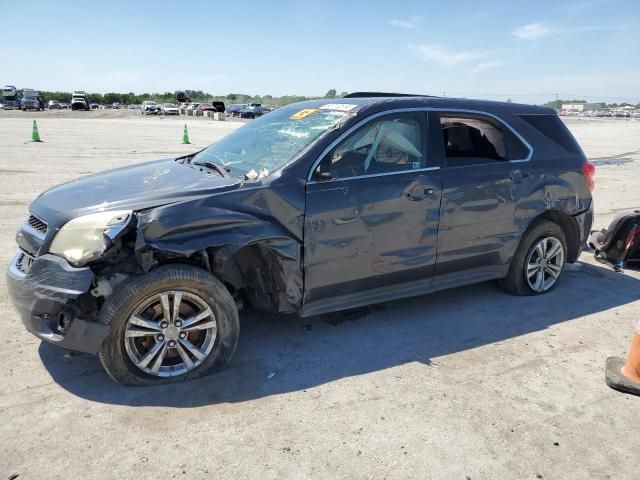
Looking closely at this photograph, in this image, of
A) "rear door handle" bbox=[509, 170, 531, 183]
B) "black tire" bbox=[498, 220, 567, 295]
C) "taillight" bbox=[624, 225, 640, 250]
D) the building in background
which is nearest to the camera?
"rear door handle" bbox=[509, 170, 531, 183]

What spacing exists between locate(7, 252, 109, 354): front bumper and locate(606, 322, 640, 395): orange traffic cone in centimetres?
344

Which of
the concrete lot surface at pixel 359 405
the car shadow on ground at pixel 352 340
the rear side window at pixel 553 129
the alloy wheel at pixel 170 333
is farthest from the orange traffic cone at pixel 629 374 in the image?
the alloy wheel at pixel 170 333

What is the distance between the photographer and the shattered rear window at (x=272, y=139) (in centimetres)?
395

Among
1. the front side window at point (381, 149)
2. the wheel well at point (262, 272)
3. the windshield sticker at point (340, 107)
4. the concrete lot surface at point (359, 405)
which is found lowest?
the concrete lot surface at point (359, 405)

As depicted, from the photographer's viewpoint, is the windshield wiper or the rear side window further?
the rear side window

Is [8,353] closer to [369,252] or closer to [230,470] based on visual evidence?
[230,470]

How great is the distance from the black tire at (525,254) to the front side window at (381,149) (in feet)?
4.96

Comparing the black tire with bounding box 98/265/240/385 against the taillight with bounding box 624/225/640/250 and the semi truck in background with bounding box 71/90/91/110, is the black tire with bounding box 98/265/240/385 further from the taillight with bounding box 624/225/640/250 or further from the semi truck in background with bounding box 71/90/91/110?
the semi truck in background with bounding box 71/90/91/110

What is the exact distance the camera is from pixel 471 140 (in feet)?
15.5

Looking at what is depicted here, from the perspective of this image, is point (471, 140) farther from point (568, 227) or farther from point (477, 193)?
point (568, 227)

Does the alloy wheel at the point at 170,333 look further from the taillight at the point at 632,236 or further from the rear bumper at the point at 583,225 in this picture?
the taillight at the point at 632,236

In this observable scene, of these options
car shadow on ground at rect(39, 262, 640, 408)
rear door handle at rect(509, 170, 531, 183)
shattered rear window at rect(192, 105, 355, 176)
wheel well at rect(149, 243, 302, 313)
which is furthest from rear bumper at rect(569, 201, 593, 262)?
wheel well at rect(149, 243, 302, 313)

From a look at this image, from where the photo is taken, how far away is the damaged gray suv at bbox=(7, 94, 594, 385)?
3207 millimetres

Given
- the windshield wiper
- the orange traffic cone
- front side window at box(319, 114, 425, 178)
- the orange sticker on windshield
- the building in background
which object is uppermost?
the building in background
